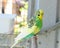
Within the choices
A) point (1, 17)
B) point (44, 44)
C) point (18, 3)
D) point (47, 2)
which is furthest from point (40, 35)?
point (18, 3)

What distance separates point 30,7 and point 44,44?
18cm

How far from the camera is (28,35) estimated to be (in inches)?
26.5

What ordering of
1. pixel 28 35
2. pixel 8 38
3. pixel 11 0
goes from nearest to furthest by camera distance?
pixel 28 35
pixel 8 38
pixel 11 0

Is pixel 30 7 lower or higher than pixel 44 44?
higher

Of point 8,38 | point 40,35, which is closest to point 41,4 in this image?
point 40,35

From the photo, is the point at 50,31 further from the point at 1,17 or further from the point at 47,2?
the point at 1,17

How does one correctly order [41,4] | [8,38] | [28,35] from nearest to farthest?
[28,35]
[41,4]
[8,38]

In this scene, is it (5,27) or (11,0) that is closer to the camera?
(5,27)

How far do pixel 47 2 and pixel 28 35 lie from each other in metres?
0.20

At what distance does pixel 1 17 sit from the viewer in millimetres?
916

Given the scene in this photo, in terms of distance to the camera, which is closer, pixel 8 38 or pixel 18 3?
pixel 8 38

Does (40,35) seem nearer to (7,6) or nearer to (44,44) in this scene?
(44,44)

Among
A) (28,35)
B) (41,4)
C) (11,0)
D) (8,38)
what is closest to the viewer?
(28,35)

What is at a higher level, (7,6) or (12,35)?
(7,6)
